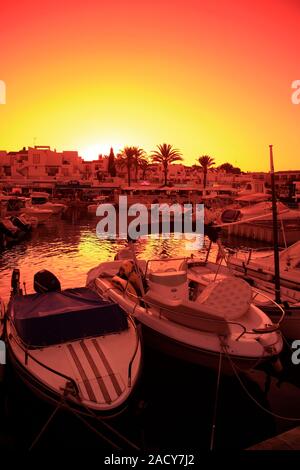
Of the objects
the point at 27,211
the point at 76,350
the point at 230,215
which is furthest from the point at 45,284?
the point at 27,211

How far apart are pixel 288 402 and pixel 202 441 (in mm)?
2639

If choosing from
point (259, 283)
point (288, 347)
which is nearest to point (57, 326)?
point (288, 347)

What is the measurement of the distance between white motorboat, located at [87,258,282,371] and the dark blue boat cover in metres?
1.28

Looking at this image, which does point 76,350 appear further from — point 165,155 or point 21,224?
point 165,155

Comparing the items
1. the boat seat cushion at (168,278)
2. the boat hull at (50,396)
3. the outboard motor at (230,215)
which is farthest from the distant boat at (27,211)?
the boat hull at (50,396)

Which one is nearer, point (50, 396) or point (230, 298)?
point (50, 396)

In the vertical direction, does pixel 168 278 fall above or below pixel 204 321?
above

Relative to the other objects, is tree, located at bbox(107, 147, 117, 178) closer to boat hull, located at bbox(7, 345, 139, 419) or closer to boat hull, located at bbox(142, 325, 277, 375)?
boat hull, located at bbox(142, 325, 277, 375)

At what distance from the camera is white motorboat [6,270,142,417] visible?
684 cm

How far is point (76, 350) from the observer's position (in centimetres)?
791

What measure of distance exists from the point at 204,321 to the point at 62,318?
3.30m

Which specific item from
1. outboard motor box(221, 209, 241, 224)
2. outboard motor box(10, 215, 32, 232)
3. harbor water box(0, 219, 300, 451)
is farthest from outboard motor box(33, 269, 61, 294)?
outboard motor box(221, 209, 241, 224)

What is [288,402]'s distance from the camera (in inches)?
348
